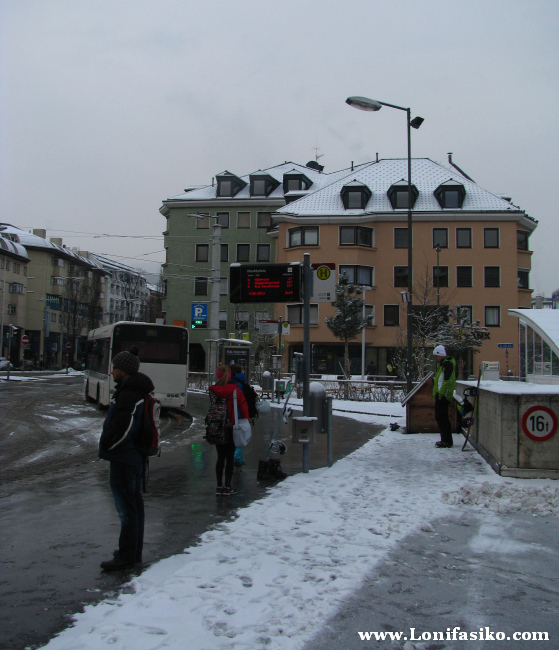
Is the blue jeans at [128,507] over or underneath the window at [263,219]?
underneath

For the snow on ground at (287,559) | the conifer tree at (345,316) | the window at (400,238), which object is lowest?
the snow on ground at (287,559)

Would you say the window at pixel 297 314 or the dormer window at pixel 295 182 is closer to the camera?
the window at pixel 297 314

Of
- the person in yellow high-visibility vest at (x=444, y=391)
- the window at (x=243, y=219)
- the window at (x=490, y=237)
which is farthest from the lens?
the window at (x=243, y=219)

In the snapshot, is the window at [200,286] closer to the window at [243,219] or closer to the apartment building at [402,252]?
the window at [243,219]

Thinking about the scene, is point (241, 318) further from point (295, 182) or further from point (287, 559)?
point (287, 559)

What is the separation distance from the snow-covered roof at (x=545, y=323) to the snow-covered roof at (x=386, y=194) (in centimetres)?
2940

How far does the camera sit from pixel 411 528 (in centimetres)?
649

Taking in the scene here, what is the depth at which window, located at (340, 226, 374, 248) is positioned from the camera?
50.4m

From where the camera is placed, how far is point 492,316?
50031 millimetres

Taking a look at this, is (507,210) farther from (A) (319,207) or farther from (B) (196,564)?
(B) (196,564)

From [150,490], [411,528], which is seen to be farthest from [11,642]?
[150,490]

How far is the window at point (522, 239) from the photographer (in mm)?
52344

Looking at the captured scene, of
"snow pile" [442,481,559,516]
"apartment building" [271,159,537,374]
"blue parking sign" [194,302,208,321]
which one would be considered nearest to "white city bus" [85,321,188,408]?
"blue parking sign" [194,302,208,321]

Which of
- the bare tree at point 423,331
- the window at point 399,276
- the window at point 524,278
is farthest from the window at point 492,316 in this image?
the window at point 399,276
